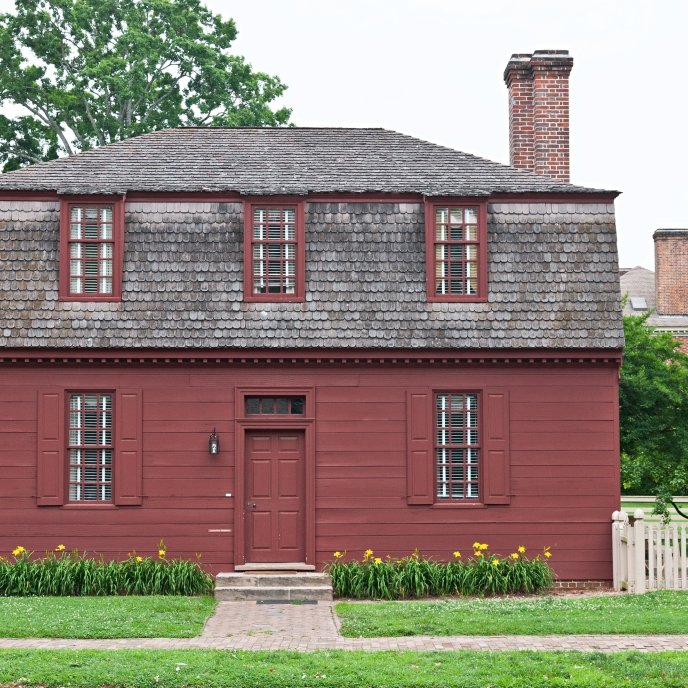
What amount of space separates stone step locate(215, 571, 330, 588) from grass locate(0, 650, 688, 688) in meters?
4.77

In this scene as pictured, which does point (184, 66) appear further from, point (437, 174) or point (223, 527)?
point (223, 527)

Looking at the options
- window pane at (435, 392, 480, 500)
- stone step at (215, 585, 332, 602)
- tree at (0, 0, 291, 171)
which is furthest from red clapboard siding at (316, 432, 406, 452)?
tree at (0, 0, 291, 171)

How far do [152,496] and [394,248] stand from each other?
5145 mm

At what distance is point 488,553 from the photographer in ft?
55.7

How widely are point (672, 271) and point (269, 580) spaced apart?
1384 inches

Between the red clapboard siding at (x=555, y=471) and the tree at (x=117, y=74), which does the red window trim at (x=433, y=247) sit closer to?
the red clapboard siding at (x=555, y=471)

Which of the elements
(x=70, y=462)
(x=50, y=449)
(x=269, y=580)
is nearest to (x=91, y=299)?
(x=50, y=449)

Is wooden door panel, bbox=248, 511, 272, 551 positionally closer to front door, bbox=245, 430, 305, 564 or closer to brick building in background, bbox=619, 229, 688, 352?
front door, bbox=245, 430, 305, 564

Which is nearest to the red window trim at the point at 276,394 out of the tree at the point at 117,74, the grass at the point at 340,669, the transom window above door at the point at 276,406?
the transom window above door at the point at 276,406

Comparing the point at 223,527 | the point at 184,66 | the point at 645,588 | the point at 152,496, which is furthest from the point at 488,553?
the point at 184,66

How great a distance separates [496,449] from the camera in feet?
56.2

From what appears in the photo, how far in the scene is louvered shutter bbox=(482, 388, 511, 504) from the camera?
1706 centimetres

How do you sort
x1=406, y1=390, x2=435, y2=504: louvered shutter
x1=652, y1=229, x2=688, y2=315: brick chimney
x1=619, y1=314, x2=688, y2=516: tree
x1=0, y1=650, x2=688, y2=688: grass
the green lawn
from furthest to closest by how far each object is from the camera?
1. x1=652, y1=229, x2=688, y2=315: brick chimney
2. x1=619, y1=314, x2=688, y2=516: tree
3. x1=406, y1=390, x2=435, y2=504: louvered shutter
4. the green lawn
5. x1=0, y1=650, x2=688, y2=688: grass

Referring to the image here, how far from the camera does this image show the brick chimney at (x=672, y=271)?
156 ft
